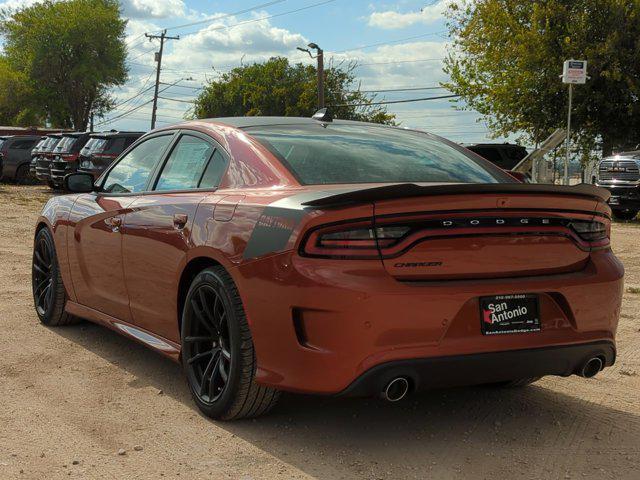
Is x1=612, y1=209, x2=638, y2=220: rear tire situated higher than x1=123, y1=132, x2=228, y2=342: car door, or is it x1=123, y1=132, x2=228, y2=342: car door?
x1=123, y1=132, x2=228, y2=342: car door

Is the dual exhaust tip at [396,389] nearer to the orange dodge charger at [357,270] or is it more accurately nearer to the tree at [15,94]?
the orange dodge charger at [357,270]

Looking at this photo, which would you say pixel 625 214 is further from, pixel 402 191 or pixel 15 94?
pixel 15 94

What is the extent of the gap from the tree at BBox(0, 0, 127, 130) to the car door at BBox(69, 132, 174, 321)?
63.7 m

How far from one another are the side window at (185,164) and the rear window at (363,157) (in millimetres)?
325

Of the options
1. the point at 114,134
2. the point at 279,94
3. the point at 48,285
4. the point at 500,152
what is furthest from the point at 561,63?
the point at 279,94

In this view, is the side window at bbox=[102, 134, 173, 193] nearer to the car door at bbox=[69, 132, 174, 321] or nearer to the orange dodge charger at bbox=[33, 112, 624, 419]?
the car door at bbox=[69, 132, 174, 321]

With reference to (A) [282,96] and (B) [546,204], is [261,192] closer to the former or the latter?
(B) [546,204]

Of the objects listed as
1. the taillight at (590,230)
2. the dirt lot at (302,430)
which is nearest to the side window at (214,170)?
the dirt lot at (302,430)

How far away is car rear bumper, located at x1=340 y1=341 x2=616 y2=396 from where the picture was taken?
3258 millimetres

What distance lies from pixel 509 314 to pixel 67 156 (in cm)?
2098

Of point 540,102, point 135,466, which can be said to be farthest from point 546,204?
point 540,102

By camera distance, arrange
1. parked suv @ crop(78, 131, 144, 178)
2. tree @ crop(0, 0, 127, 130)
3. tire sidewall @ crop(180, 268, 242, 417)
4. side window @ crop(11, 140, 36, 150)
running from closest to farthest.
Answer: tire sidewall @ crop(180, 268, 242, 417) → parked suv @ crop(78, 131, 144, 178) → side window @ crop(11, 140, 36, 150) → tree @ crop(0, 0, 127, 130)

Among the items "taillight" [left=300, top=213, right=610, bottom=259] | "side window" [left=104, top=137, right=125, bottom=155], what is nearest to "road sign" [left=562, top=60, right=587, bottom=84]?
"side window" [left=104, top=137, right=125, bottom=155]

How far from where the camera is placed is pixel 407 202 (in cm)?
331
